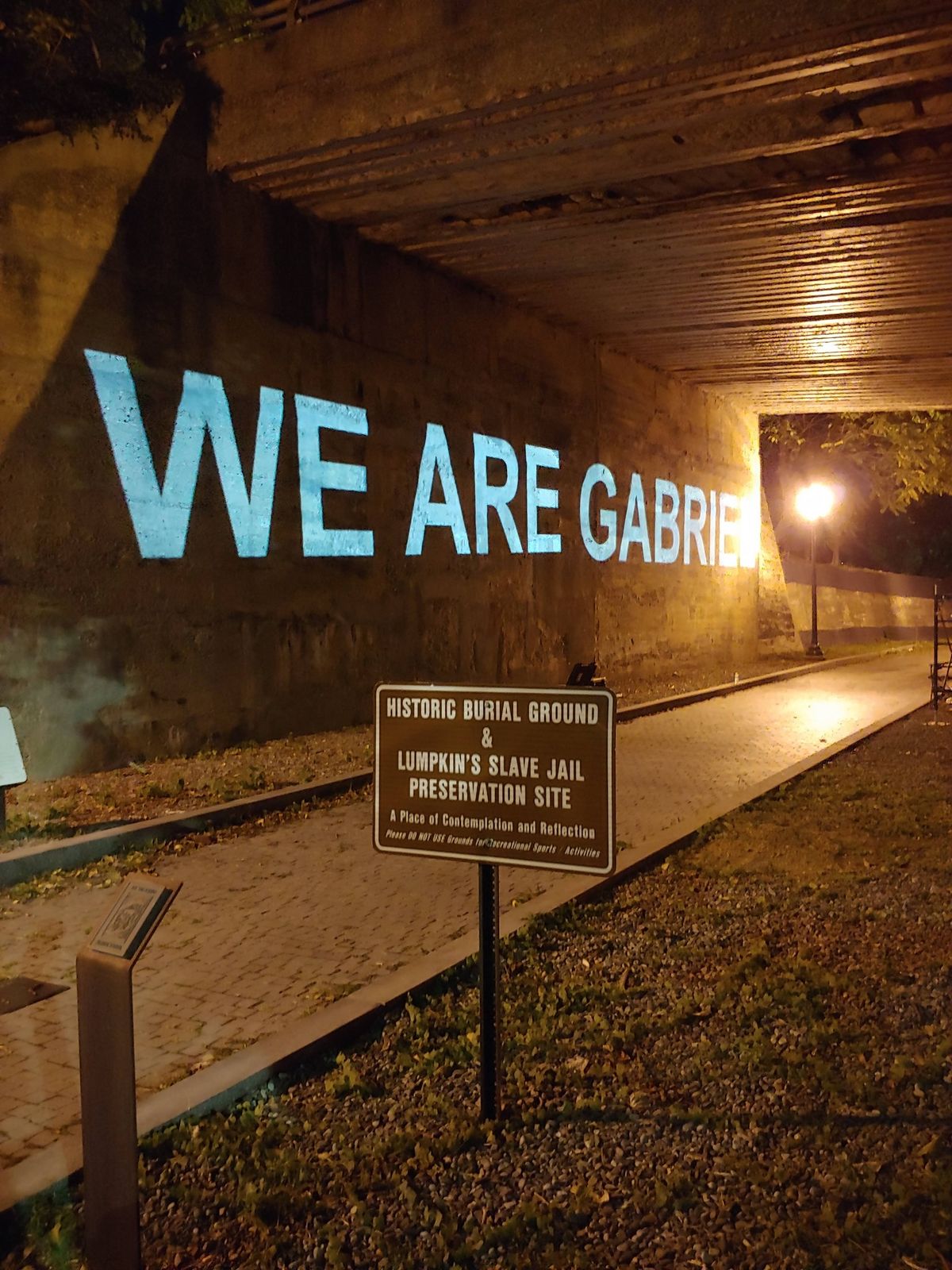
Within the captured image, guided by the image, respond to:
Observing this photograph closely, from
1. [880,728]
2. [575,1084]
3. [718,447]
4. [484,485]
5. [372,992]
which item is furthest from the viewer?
[718,447]

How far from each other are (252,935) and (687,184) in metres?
9.13

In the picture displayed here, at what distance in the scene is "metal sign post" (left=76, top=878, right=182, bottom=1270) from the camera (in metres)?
2.74

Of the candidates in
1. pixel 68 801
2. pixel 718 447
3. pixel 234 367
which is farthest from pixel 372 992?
pixel 718 447

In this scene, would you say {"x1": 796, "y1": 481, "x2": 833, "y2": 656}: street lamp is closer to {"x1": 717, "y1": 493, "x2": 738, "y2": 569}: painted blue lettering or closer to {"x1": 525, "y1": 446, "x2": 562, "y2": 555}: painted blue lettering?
{"x1": 717, "y1": 493, "x2": 738, "y2": 569}: painted blue lettering

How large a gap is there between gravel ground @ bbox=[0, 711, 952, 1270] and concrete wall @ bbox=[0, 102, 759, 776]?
585cm

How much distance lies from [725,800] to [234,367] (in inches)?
259

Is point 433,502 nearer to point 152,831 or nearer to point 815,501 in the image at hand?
point 152,831

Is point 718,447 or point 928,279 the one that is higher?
point 928,279

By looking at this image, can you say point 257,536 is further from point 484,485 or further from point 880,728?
point 880,728

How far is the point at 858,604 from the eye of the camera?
34750 millimetres

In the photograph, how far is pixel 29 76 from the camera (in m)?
8.79

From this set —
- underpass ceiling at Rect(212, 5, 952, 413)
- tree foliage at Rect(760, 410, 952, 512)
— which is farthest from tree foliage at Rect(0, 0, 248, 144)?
tree foliage at Rect(760, 410, 952, 512)

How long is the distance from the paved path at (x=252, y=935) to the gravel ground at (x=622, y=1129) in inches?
22.9

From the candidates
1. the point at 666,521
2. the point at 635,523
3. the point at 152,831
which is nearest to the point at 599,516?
the point at 635,523
